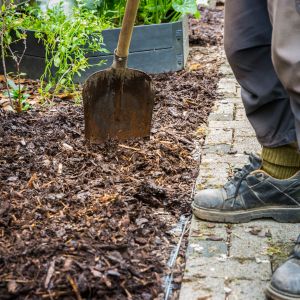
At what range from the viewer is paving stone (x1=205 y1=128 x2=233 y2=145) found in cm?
361

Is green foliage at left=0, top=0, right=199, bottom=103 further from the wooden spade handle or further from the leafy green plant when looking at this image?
the wooden spade handle

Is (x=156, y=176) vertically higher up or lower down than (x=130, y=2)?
lower down

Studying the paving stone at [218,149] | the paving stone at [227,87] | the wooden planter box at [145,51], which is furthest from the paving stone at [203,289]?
the wooden planter box at [145,51]

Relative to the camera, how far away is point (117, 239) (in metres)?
2.42

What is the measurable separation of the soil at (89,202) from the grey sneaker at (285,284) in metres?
0.33

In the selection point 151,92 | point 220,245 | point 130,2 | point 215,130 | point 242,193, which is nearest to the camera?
point 220,245

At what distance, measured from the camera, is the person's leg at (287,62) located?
2045 mm

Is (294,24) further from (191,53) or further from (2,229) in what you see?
(191,53)

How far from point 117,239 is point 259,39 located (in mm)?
919

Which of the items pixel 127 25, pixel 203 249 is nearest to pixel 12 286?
pixel 203 249

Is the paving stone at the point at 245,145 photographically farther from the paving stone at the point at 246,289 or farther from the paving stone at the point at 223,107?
the paving stone at the point at 246,289

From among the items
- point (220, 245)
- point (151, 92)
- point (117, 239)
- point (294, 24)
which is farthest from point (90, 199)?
point (294, 24)

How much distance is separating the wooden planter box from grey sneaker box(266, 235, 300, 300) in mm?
2963

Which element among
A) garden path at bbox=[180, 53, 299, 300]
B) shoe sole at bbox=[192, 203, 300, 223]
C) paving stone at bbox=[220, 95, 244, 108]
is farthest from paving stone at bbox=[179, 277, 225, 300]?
paving stone at bbox=[220, 95, 244, 108]
